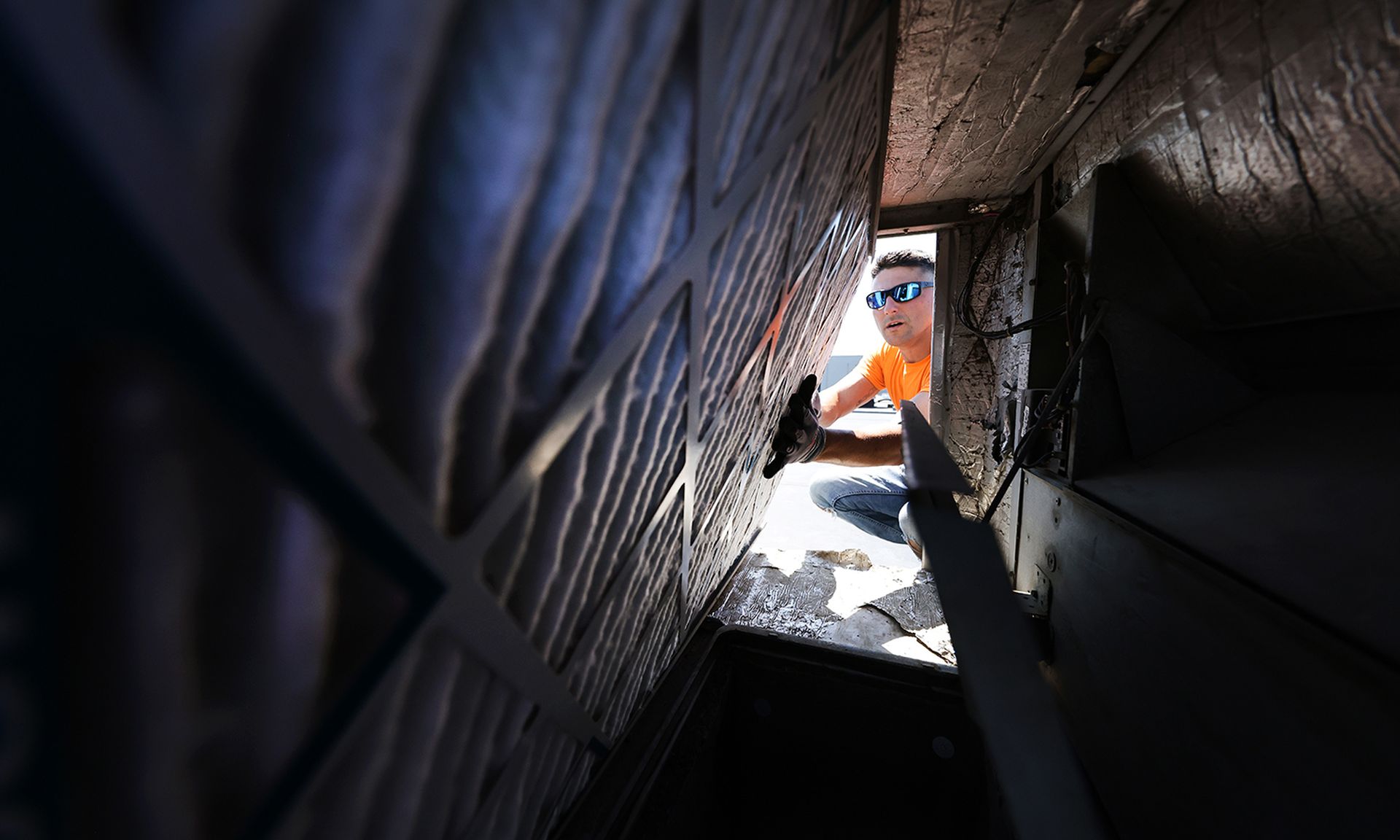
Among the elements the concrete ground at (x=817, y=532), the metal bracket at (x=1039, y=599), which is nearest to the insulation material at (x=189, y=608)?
the metal bracket at (x=1039, y=599)

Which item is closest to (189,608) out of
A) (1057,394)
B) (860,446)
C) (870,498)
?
(1057,394)

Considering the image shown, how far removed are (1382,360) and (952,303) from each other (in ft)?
5.61

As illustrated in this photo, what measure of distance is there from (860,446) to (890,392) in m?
0.99

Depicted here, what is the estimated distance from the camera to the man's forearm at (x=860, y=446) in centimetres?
264

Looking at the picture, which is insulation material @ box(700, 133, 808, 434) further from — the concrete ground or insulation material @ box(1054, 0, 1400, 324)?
the concrete ground

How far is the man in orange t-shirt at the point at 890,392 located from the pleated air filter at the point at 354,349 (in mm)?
2233

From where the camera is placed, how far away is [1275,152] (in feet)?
2.81

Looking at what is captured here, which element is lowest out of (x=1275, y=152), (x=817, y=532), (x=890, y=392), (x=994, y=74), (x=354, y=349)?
(x=817, y=532)

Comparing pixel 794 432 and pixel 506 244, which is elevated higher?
pixel 506 244

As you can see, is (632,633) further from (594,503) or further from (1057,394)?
(1057,394)

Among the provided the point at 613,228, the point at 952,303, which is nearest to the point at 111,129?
the point at 613,228

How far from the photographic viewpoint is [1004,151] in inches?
68.6

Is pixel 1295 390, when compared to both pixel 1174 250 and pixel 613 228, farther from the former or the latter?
pixel 613 228

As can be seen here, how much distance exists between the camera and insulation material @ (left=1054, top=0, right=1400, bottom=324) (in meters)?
0.73
